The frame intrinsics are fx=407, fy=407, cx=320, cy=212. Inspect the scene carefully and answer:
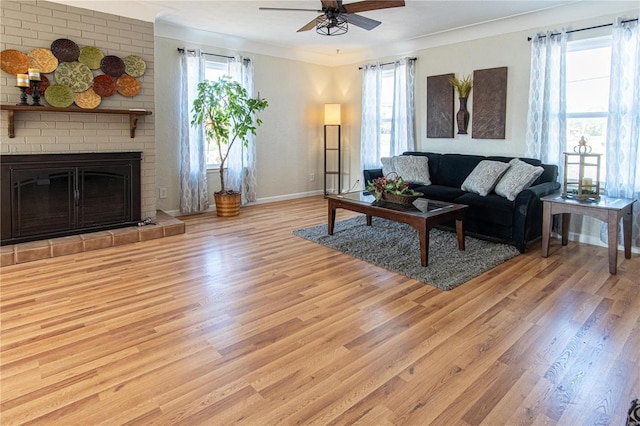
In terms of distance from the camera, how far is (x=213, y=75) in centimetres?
596

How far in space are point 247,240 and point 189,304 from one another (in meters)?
1.74

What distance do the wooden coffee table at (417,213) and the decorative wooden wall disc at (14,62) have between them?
3238mm

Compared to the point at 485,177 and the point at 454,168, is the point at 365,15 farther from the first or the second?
the point at 485,177

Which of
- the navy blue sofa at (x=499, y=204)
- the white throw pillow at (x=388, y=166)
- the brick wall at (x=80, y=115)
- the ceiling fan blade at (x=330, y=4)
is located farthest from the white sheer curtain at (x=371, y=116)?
the brick wall at (x=80, y=115)

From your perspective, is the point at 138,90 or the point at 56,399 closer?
the point at 56,399

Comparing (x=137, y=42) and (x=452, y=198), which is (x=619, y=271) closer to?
(x=452, y=198)

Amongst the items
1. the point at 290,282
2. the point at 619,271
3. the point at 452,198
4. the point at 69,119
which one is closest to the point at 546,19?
the point at 452,198

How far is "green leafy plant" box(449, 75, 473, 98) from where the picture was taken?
5.37 m

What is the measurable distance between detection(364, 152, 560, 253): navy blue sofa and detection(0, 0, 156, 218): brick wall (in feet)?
11.1

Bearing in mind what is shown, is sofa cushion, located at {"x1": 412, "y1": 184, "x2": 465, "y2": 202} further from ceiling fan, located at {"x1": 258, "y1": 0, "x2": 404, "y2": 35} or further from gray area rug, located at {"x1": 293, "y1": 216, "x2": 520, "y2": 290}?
ceiling fan, located at {"x1": 258, "y1": 0, "x2": 404, "y2": 35}

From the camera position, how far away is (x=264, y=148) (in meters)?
6.69

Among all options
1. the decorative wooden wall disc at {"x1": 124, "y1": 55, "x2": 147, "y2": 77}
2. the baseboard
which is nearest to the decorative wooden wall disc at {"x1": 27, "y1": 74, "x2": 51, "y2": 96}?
the decorative wooden wall disc at {"x1": 124, "y1": 55, "x2": 147, "y2": 77}

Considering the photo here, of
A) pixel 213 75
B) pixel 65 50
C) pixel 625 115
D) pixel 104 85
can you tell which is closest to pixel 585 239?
pixel 625 115

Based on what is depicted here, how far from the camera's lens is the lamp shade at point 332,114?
711 cm
